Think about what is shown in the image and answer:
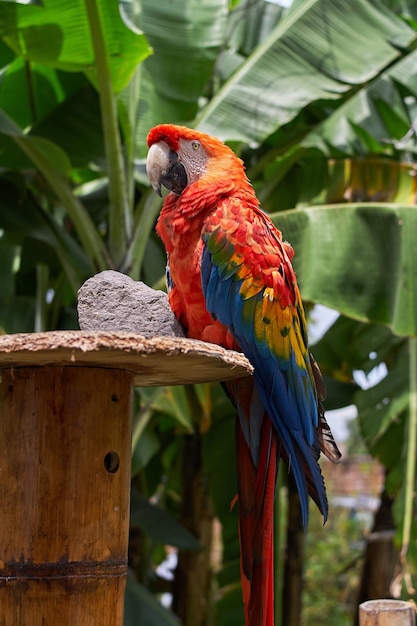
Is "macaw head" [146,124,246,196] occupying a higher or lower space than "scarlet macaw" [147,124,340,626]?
higher

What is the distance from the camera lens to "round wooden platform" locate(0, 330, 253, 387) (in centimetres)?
110

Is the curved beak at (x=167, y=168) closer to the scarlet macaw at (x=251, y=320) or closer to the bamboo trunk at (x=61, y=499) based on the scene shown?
the scarlet macaw at (x=251, y=320)

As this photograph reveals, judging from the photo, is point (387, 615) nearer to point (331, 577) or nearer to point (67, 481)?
point (67, 481)

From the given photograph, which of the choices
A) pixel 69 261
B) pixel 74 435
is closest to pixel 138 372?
pixel 74 435

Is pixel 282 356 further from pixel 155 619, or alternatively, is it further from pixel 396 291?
pixel 155 619

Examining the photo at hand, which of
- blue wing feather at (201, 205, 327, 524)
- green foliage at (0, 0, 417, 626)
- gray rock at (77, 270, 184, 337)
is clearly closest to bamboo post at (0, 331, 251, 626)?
gray rock at (77, 270, 184, 337)

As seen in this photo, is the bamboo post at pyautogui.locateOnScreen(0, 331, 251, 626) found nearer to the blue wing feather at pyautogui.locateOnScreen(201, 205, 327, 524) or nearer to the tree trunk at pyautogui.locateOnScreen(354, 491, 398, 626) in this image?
the blue wing feather at pyautogui.locateOnScreen(201, 205, 327, 524)

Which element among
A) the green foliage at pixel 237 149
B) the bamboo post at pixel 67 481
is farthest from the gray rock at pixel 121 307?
the green foliage at pixel 237 149

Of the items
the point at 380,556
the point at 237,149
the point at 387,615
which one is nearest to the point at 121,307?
the point at 387,615

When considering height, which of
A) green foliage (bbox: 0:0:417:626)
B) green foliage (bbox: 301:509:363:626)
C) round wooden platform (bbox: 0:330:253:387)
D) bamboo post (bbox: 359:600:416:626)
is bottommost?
green foliage (bbox: 301:509:363:626)

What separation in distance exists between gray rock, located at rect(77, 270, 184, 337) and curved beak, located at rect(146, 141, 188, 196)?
1.12ft

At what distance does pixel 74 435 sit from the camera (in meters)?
1.29

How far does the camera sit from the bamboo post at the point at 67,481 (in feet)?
4.04

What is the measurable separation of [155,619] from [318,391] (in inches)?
61.0
